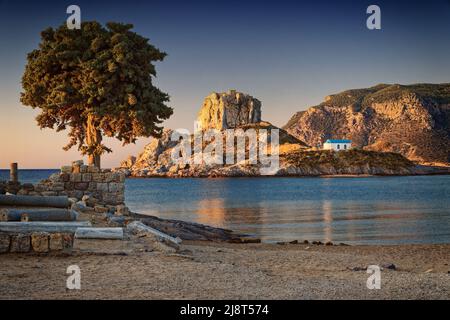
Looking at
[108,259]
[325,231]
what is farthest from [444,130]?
[108,259]

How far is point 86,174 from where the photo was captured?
26.1m

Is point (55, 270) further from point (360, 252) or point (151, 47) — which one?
point (151, 47)

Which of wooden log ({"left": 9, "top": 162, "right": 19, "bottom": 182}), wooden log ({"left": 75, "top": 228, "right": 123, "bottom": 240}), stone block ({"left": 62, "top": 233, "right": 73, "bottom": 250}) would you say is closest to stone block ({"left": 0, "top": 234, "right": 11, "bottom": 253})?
stone block ({"left": 62, "top": 233, "right": 73, "bottom": 250})

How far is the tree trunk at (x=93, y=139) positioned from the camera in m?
30.9

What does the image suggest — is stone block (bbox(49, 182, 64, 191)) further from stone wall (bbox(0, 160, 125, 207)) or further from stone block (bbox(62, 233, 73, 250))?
stone block (bbox(62, 233, 73, 250))

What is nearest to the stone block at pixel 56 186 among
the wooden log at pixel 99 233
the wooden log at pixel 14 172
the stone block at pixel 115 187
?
the stone block at pixel 115 187

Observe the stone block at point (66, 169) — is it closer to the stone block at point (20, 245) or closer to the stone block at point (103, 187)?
the stone block at point (103, 187)

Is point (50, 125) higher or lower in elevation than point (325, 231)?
higher

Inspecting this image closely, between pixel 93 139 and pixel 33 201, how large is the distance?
11619 mm

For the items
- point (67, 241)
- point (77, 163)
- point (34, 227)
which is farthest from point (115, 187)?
point (67, 241)

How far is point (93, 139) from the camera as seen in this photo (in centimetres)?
3131

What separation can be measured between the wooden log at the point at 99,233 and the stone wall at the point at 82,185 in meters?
10.2

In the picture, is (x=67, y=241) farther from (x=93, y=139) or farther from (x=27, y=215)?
(x=93, y=139)
